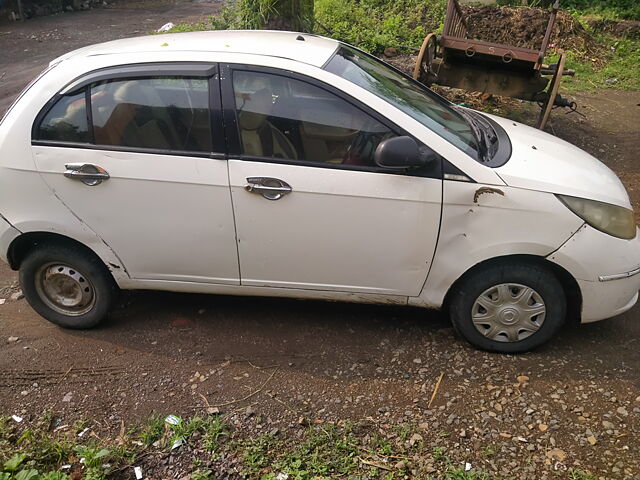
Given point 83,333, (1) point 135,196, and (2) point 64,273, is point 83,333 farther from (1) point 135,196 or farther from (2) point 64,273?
(1) point 135,196

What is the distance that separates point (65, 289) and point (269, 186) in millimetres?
1683

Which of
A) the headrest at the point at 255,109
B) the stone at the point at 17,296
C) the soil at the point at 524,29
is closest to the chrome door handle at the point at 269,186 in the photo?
the headrest at the point at 255,109

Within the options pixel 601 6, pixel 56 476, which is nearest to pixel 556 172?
pixel 56 476

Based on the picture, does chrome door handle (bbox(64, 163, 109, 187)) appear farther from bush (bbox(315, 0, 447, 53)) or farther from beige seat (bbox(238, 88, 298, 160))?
bush (bbox(315, 0, 447, 53))

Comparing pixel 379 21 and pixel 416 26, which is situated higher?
pixel 379 21

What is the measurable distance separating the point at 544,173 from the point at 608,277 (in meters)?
0.72

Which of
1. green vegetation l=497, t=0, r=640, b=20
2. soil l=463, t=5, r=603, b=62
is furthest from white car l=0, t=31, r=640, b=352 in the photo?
green vegetation l=497, t=0, r=640, b=20

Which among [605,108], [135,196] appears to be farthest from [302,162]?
[605,108]

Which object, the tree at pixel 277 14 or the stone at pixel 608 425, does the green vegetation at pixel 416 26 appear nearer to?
the tree at pixel 277 14

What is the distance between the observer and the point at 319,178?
338cm

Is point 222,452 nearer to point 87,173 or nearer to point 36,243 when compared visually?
point 87,173

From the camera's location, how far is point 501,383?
138 inches

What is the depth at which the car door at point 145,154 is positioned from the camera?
3471mm

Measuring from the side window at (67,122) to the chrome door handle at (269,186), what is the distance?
1.07 metres
